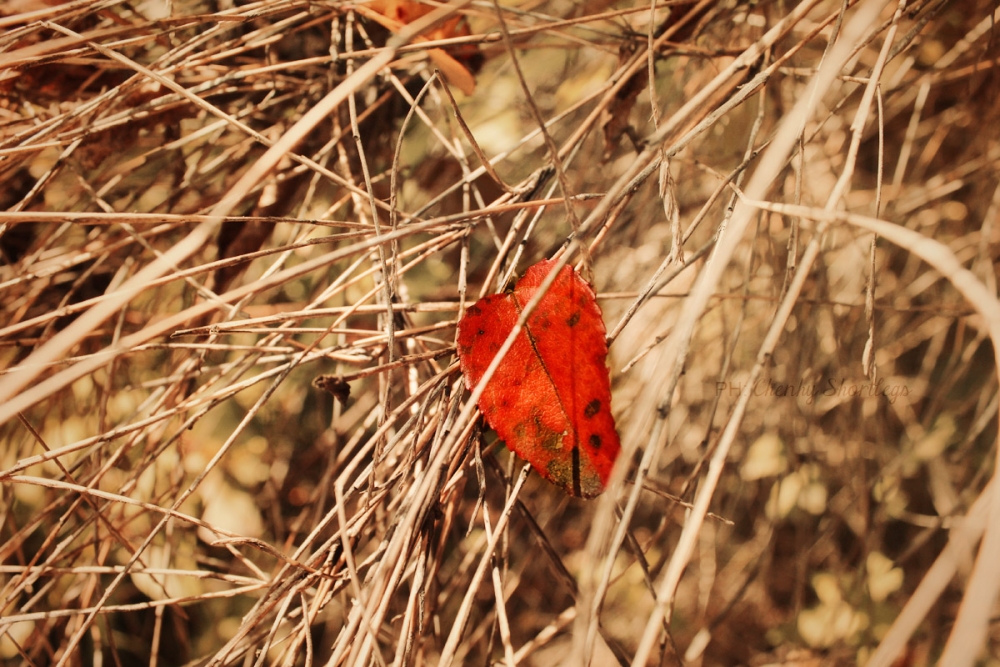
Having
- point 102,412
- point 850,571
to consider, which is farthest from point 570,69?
point 850,571

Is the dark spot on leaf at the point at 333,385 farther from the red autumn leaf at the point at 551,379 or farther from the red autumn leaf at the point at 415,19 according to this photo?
the red autumn leaf at the point at 415,19

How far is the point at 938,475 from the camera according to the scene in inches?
40.8

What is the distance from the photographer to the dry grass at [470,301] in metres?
0.72

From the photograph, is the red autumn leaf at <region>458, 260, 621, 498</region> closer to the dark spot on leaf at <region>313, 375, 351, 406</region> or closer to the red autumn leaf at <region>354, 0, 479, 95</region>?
the dark spot on leaf at <region>313, 375, 351, 406</region>

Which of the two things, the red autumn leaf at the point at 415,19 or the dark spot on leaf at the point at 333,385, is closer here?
the dark spot on leaf at the point at 333,385

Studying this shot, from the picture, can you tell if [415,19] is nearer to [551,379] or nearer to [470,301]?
[470,301]

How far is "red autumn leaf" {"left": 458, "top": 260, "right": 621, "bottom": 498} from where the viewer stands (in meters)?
0.51

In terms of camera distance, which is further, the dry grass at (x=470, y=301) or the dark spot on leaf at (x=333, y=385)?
the dry grass at (x=470, y=301)

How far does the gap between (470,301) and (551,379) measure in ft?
0.90

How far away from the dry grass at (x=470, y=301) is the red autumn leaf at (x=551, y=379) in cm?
9

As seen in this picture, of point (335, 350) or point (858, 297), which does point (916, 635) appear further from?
point (335, 350)

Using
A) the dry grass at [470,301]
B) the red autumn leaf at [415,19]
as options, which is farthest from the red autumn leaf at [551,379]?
the red autumn leaf at [415,19]

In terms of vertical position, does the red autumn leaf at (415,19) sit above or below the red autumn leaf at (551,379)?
above

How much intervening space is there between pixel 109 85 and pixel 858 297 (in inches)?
53.6
